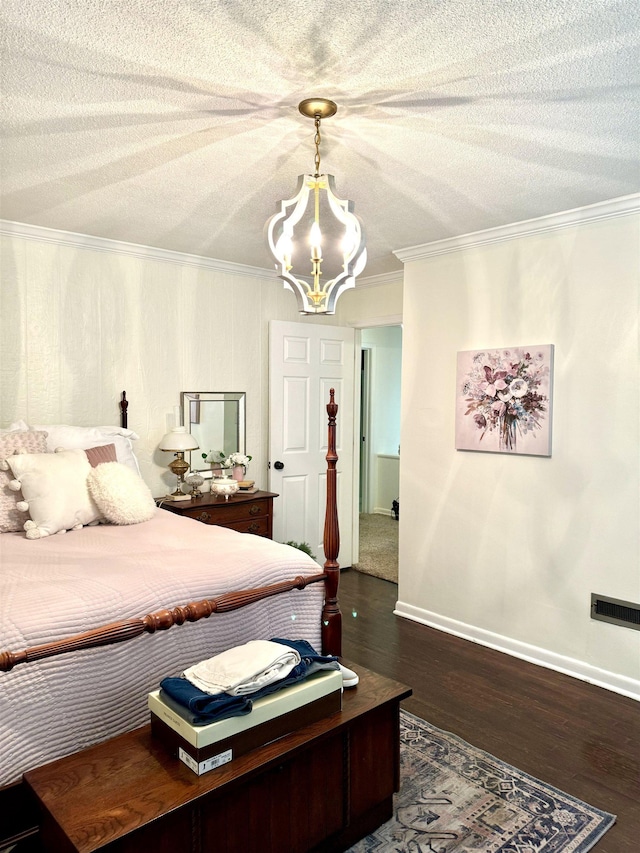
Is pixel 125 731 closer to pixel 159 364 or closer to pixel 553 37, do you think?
pixel 553 37

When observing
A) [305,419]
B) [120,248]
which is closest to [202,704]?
[120,248]

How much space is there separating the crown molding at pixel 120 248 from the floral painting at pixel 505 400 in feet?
5.96

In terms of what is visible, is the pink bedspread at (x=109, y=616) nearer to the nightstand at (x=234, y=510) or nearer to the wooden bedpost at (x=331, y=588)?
the wooden bedpost at (x=331, y=588)

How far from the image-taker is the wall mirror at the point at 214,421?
4316 mm

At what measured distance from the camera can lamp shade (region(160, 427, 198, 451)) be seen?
155 inches

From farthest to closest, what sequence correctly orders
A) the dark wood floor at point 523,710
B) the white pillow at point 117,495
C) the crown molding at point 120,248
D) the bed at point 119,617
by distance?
the crown molding at point 120,248 < the white pillow at point 117,495 < the dark wood floor at point 523,710 < the bed at point 119,617

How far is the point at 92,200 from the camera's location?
10.1 feet

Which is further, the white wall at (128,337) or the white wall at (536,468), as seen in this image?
the white wall at (128,337)

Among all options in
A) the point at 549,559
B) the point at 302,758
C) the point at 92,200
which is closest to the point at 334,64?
the point at 92,200

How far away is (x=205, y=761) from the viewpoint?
5.22 feet

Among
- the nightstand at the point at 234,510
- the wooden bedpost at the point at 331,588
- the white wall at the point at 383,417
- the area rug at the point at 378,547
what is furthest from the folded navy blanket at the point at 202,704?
the white wall at the point at 383,417

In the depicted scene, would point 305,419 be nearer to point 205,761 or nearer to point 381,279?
point 381,279

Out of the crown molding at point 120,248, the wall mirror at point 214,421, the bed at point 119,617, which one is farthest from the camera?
the wall mirror at point 214,421

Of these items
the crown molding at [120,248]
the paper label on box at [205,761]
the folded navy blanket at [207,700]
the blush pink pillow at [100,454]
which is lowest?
the paper label on box at [205,761]
